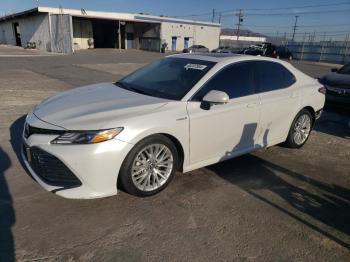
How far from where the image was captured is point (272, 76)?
4828 mm

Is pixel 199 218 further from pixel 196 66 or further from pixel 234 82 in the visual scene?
pixel 196 66

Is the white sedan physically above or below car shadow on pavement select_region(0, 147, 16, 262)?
above

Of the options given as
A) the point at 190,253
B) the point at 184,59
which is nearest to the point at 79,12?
the point at 184,59

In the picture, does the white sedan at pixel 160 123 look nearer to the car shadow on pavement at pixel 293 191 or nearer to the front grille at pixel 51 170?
the front grille at pixel 51 170

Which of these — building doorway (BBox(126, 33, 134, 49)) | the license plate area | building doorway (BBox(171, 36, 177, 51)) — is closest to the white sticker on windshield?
the license plate area

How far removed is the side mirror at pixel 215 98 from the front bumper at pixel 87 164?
3.56ft

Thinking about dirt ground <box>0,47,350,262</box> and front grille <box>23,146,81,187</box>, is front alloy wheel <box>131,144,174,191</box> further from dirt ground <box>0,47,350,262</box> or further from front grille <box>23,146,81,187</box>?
front grille <box>23,146,81,187</box>

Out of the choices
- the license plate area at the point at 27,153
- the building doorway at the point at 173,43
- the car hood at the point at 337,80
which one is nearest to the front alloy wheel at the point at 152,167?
the license plate area at the point at 27,153

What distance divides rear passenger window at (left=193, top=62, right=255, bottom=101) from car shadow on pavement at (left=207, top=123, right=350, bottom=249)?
512 mm

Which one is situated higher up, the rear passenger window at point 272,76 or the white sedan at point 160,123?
the rear passenger window at point 272,76

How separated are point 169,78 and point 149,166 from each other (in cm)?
139

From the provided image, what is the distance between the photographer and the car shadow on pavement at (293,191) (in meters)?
3.40

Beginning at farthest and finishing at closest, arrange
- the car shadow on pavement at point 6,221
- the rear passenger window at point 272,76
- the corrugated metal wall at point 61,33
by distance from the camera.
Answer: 1. the corrugated metal wall at point 61,33
2. the rear passenger window at point 272,76
3. the car shadow on pavement at point 6,221

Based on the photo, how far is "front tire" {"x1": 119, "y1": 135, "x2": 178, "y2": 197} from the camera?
3.40 metres
